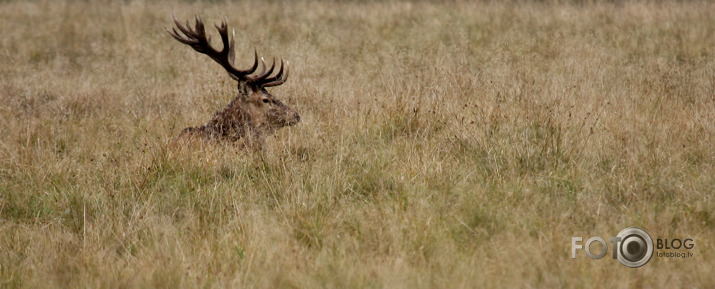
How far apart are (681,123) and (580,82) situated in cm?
194

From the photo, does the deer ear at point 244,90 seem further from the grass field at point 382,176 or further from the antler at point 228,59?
the grass field at point 382,176

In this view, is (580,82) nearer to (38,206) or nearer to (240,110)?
(240,110)

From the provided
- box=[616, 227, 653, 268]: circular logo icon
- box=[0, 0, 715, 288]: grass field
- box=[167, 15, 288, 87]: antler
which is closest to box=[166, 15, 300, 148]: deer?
box=[167, 15, 288, 87]: antler

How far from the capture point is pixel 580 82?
27.6 feet

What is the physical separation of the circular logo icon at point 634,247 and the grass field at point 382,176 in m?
0.07

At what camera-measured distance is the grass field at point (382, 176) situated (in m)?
4.08

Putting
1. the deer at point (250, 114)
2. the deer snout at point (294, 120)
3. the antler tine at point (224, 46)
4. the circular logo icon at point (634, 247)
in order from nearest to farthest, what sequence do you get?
the circular logo icon at point (634, 247), the deer at point (250, 114), the deer snout at point (294, 120), the antler tine at point (224, 46)

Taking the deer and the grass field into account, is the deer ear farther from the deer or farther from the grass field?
the grass field

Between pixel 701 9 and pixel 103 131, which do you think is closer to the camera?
pixel 103 131

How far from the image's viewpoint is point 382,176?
550 centimetres

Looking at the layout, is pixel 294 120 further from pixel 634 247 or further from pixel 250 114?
pixel 634 247

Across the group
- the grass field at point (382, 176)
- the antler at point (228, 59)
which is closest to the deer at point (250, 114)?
the antler at point (228, 59)

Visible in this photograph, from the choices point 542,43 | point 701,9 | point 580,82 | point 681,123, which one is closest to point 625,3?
point 701,9

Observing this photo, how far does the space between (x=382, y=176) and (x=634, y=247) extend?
1.92 meters
